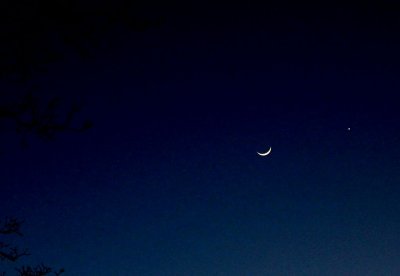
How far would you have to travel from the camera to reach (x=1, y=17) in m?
3.75

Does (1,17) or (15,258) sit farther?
(15,258)

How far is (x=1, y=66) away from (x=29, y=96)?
1.17ft

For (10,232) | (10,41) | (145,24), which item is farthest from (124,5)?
(10,232)

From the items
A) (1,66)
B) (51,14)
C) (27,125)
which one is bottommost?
(27,125)

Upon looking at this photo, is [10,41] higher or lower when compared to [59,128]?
higher

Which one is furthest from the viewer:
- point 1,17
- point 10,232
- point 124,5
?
point 10,232

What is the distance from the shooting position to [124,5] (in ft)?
13.1

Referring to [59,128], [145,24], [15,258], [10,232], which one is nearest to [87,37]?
[145,24]

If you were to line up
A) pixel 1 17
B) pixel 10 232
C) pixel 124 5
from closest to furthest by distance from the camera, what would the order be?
pixel 1 17, pixel 124 5, pixel 10 232

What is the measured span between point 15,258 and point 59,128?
319 cm

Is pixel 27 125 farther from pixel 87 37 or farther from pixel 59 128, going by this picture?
pixel 87 37

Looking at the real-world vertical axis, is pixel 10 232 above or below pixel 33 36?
below

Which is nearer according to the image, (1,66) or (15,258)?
(1,66)

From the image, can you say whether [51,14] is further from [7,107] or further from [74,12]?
[7,107]
